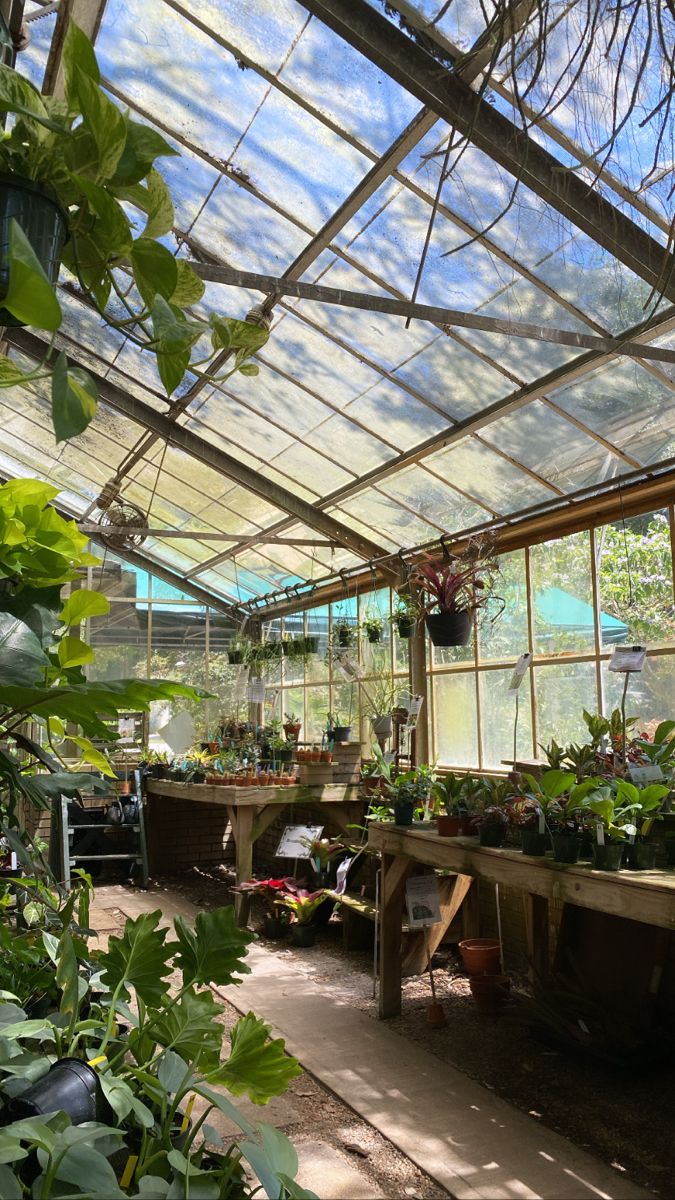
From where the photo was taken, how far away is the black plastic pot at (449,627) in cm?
493

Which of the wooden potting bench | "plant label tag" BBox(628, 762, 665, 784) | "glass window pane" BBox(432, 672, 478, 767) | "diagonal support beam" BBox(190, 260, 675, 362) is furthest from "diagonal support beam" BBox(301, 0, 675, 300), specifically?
"glass window pane" BBox(432, 672, 478, 767)

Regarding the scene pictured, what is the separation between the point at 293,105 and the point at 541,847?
3.21m

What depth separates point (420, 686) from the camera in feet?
21.7

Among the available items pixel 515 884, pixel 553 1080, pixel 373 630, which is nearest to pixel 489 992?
pixel 553 1080

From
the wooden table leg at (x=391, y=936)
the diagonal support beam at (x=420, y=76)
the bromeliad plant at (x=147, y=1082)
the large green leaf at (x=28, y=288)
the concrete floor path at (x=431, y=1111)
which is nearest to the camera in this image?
the large green leaf at (x=28, y=288)

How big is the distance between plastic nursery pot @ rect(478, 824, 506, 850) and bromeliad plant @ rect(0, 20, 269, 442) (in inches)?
111

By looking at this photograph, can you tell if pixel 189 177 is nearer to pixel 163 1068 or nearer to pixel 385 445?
pixel 385 445

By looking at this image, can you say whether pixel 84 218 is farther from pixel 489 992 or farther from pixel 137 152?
pixel 489 992

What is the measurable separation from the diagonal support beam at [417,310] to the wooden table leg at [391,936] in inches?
92.2

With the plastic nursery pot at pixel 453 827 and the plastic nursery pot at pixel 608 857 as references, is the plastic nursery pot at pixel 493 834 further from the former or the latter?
the plastic nursery pot at pixel 608 857

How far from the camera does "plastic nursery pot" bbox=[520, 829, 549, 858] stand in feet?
9.93

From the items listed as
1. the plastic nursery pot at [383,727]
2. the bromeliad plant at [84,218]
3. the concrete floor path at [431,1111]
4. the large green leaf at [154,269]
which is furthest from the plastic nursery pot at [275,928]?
the large green leaf at [154,269]

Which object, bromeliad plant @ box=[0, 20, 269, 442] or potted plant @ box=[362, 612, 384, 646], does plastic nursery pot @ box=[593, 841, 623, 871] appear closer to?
bromeliad plant @ box=[0, 20, 269, 442]

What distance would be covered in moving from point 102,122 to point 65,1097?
105cm
